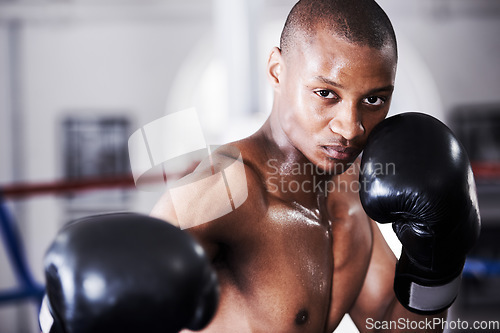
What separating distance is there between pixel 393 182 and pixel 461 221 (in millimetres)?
84

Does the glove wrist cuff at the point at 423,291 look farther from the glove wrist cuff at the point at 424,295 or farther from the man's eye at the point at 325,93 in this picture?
the man's eye at the point at 325,93

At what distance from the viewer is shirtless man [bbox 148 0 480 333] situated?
48 cm

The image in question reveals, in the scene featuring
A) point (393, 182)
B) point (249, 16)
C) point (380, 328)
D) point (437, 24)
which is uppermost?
point (249, 16)

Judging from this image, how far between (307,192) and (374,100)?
0.13 m

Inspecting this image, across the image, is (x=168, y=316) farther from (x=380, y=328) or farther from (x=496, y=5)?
(x=496, y=5)

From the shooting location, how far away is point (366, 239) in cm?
63

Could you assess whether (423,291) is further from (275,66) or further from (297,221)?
(275,66)

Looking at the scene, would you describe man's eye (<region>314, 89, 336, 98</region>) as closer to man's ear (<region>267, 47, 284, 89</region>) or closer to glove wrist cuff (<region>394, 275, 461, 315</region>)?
man's ear (<region>267, 47, 284, 89</region>)

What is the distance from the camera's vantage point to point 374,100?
1.65 ft

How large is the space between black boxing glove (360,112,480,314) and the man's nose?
1.3 inches

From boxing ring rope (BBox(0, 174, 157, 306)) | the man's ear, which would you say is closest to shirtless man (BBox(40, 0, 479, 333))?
the man's ear

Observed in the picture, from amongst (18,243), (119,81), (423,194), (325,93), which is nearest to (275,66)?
(325,93)

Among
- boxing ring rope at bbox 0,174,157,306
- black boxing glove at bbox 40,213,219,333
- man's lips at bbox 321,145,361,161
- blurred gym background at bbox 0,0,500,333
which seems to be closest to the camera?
black boxing glove at bbox 40,213,219,333

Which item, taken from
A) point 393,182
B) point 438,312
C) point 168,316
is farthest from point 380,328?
point 168,316
